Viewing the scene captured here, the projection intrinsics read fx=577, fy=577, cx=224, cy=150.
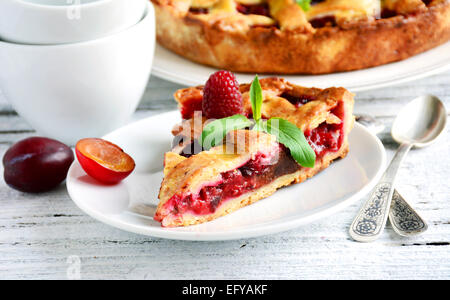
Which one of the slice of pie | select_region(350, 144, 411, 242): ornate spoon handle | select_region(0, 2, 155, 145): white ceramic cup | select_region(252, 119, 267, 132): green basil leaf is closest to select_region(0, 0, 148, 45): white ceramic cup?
select_region(0, 2, 155, 145): white ceramic cup

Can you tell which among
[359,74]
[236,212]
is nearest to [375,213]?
[236,212]

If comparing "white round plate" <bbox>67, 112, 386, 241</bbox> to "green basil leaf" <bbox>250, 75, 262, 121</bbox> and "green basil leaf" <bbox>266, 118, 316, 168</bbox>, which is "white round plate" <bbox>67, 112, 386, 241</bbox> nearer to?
"green basil leaf" <bbox>266, 118, 316, 168</bbox>

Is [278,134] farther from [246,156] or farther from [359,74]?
[359,74]

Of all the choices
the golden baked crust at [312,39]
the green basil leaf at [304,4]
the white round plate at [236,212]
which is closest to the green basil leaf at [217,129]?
the white round plate at [236,212]

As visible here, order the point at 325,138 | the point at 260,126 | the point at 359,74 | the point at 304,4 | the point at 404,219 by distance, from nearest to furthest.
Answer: the point at 404,219 → the point at 260,126 → the point at 325,138 → the point at 359,74 → the point at 304,4

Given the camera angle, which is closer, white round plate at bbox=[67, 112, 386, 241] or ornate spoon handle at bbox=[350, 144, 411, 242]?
white round plate at bbox=[67, 112, 386, 241]

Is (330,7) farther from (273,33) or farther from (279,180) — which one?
(279,180)

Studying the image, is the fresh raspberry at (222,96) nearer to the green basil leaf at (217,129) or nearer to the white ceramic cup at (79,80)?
the green basil leaf at (217,129)
